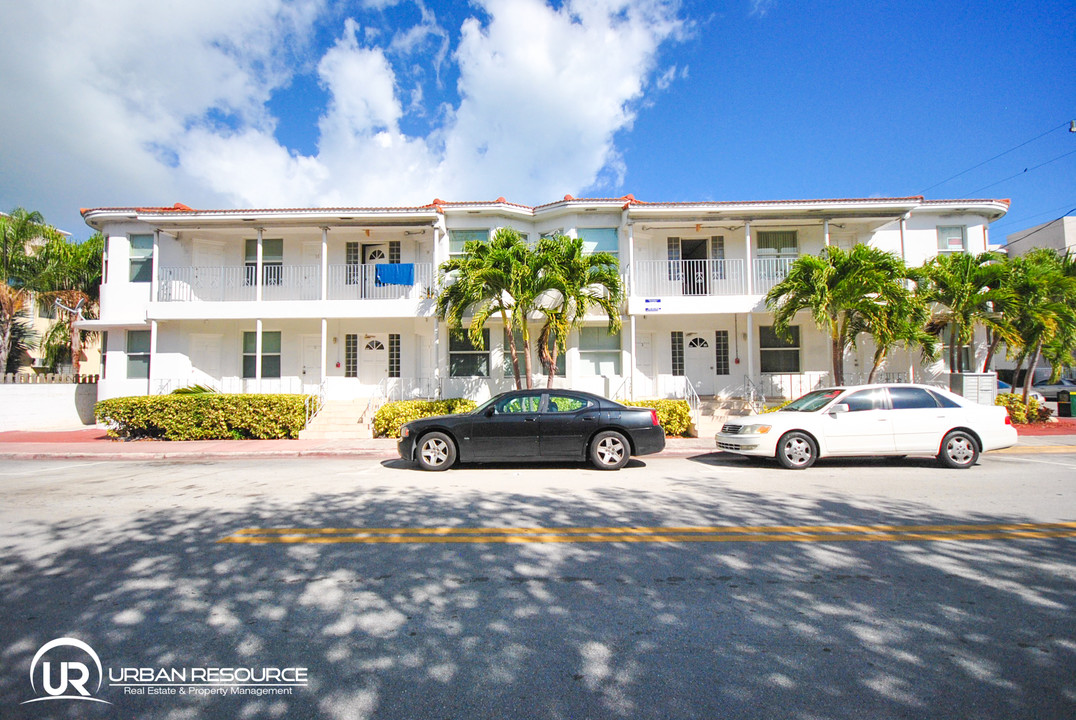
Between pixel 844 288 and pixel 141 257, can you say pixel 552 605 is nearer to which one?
pixel 844 288

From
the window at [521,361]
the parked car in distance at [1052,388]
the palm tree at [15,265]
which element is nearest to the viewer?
the window at [521,361]

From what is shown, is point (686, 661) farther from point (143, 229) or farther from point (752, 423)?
point (143, 229)

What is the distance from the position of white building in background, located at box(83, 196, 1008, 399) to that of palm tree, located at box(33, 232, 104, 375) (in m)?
5.48

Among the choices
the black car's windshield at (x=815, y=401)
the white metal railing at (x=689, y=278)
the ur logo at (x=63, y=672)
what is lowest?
the ur logo at (x=63, y=672)

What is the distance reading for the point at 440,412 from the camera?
46.2 ft

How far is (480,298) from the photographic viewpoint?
1360 cm

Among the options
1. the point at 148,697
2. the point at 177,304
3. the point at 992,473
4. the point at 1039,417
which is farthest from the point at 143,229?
the point at 1039,417

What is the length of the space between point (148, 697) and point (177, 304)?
1680cm

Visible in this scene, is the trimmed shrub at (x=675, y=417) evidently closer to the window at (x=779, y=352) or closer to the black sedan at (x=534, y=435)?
the black sedan at (x=534, y=435)

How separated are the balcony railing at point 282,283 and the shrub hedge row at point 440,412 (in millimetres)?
4105

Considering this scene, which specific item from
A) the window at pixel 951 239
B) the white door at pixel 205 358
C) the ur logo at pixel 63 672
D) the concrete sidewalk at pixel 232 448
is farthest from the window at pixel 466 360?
the window at pixel 951 239

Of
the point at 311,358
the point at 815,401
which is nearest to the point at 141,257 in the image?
the point at 311,358

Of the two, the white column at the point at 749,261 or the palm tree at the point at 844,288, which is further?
the white column at the point at 749,261

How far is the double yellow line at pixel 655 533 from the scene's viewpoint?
4.82 metres
